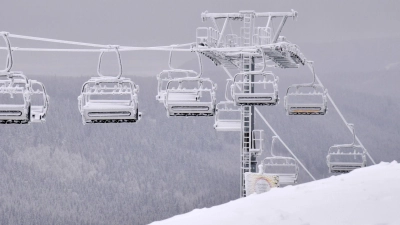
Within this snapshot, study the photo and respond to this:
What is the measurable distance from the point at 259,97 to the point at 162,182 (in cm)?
17750

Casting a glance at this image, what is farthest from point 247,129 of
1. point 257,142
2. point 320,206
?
point 320,206

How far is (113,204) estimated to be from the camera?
17350 cm

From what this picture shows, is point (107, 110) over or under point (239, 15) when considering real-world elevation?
under

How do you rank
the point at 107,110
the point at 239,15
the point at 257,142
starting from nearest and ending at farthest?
the point at 107,110
the point at 239,15
the point at 257,142

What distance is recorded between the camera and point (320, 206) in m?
15.0

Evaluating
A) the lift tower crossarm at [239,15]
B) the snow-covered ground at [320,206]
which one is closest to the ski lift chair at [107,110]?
the snow-covered ground at [320,206]

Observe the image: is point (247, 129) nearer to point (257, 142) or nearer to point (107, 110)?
point (257, 142)

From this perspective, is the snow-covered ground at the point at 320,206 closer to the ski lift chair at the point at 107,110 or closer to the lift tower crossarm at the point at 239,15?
the ski lift chair at the point at 107,110

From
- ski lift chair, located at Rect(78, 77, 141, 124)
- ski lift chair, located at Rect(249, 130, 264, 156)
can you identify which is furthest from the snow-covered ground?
ski lift chair, located at Rect(249, 130, 264, 156)

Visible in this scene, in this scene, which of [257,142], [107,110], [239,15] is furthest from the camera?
[257,142]

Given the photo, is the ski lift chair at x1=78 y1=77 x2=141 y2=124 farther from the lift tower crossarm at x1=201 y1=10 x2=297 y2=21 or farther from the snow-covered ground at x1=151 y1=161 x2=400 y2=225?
the lift tower crossarm at x1=201 y1=10 x2=297 y2=21

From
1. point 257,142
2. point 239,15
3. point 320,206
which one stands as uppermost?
point 239,15

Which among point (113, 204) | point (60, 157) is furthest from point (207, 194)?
point (60, 157)

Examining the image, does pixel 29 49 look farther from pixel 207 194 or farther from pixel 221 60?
pixel 207 194
